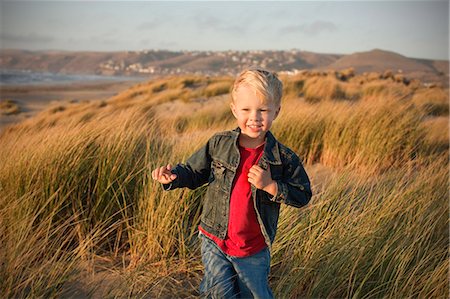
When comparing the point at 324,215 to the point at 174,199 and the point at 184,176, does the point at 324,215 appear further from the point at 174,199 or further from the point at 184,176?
the point at 184,176

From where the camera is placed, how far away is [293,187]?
183 cm

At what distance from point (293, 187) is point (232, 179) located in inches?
10.7

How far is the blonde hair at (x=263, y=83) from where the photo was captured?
69.7 inches

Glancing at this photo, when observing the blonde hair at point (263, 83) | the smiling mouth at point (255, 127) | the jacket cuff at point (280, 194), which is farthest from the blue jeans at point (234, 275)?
the blonde hair at point (263, 83)

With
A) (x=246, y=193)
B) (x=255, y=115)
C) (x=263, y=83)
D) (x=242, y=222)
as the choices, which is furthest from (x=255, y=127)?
(x=242, y=222)

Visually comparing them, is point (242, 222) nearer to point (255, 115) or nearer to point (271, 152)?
point (271, 152)

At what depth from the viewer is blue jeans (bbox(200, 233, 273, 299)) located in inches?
72.7

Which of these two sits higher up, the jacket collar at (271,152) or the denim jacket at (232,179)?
the jacket collar at (271,152)

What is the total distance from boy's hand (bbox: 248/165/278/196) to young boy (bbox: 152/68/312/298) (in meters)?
0.03

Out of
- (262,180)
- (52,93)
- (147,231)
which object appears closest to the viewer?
(262,180)

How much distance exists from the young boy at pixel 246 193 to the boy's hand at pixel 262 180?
3 cm

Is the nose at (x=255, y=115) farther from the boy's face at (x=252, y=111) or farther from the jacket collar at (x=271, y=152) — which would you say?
the jacket collar at (x=271, y=152)

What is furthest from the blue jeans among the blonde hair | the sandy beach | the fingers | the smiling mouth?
the sandy beach

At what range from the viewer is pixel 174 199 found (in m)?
2.69
